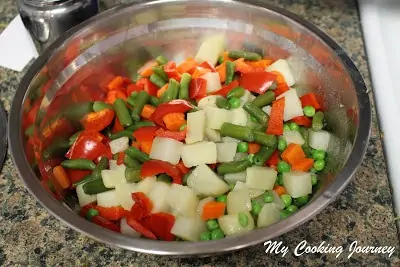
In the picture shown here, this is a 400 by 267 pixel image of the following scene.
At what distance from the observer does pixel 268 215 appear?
3.86 feet

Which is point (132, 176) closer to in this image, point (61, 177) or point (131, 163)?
point (131, 163)

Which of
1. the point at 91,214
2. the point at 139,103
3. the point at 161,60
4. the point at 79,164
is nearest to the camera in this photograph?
the point at 91,214

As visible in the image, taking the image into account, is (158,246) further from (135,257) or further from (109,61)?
(109,61)

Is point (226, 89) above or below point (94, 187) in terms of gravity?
above

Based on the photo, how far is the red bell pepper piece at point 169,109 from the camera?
137 centimetres

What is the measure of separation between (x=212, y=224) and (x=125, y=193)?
0.75 feet

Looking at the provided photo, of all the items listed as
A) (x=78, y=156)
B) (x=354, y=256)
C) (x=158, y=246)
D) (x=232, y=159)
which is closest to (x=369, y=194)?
(x=354, y=256)

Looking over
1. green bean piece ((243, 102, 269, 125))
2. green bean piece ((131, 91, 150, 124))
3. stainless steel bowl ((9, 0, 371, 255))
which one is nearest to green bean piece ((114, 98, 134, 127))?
green bean piece ((131, 91, 150, 124))

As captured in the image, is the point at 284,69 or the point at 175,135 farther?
the point at 284,69

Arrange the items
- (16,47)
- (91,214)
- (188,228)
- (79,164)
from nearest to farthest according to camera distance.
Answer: (188,228) < (91,214) < (79,164) < (16,47)

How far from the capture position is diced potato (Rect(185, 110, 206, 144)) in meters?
1.31

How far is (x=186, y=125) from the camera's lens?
134cm

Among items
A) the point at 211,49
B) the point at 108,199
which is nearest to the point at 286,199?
the point at 108,199

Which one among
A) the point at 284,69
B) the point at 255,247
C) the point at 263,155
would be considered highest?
the point at 284,69
